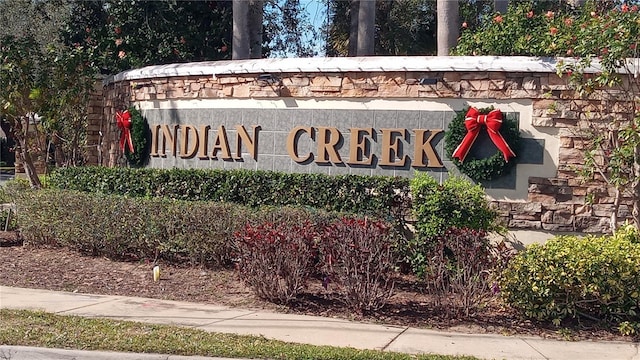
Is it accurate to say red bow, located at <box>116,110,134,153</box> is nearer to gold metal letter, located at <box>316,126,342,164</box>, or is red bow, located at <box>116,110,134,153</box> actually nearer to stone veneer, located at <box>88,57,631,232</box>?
stone veneer, located at <box>88,57,631,232</box>

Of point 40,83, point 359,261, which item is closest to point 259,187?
point 359,261

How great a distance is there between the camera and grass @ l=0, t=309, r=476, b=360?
6219 mm

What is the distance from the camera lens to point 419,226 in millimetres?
9305

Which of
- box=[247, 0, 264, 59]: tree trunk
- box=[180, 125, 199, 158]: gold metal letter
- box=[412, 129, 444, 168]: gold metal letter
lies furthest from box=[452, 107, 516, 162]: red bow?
box=[247, 0, 264, 59]: tree trunk

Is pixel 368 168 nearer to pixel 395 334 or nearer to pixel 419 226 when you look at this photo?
pixel 419 226

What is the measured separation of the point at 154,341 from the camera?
6527 mm

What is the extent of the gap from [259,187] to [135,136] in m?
3.88

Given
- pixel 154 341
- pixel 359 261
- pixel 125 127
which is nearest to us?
pixel 154 341

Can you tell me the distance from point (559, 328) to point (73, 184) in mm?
9343

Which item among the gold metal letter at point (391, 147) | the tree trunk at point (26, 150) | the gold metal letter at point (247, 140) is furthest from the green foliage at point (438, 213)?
the tree trunk at point (26, 150)

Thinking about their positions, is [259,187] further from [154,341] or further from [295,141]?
[154,341]

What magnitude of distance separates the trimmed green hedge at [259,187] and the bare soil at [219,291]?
1.33 m

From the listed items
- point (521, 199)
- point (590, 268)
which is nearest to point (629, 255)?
point (590, 268)

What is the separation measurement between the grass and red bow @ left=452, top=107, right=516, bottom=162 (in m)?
4.46
